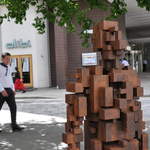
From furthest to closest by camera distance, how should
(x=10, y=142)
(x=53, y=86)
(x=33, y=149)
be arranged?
(x=53, y=86) < (x=10, y=142) < (x=33, y=149)

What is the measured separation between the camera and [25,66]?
89.0 feet

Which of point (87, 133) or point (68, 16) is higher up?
point (68, 16)

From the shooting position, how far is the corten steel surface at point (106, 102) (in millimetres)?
3748

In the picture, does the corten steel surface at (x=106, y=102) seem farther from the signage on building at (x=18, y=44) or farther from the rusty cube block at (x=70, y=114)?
the signage on building at (x=18, y=44)

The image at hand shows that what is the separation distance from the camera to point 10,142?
24.1 ft

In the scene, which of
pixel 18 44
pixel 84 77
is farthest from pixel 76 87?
pixel 18 44

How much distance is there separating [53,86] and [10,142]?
20.4m

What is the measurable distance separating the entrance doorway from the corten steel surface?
2326 cm

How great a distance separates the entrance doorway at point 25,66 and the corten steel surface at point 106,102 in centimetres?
2326

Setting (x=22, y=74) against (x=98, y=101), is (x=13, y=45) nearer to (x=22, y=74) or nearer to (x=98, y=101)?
(x=22, y=74)

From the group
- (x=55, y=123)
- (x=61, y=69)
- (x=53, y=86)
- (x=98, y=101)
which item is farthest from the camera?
(x=53, y=86)

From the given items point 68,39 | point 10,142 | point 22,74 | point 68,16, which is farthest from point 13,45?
point 10,142

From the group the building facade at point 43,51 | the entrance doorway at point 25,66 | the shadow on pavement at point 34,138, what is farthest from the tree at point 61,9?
the entrance doorway at point 25,66

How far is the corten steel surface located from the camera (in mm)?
3748
